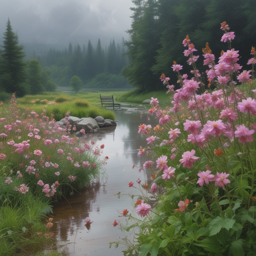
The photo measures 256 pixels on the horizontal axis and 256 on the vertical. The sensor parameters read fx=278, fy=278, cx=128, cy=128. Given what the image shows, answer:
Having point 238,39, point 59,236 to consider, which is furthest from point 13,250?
point 238,39

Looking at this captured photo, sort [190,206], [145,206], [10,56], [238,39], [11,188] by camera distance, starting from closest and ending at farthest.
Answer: [145,206] < [190,206] < [11,188] < [238,39] < [10,56]

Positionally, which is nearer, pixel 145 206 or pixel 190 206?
pixel 145 206

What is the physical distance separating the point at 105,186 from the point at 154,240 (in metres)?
3.01

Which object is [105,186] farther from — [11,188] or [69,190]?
[11,188]

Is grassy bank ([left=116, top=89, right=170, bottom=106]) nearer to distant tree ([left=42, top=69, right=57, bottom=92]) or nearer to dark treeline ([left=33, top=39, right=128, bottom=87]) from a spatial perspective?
distant tree ([left=42, top=69, right=57, bottom=92])

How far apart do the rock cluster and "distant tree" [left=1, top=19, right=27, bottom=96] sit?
87.1ft

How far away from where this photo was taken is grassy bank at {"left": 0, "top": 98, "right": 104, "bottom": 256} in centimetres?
305

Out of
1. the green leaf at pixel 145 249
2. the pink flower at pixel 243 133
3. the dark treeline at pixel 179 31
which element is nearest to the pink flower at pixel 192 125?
the pink flower at pixel 243 133

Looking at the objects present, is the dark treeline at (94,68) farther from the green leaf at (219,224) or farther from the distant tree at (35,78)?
the green leaf at (219,224)

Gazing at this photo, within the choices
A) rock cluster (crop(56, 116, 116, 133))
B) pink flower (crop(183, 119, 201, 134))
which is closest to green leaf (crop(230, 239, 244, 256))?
pink flower (crop(183, 119, 201, 134))

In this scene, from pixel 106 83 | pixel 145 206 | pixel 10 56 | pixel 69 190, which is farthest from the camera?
pixel 106 83

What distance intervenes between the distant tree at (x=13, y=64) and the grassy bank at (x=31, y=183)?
1313 inches

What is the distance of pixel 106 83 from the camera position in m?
126

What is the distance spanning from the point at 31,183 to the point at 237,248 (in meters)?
3.24
